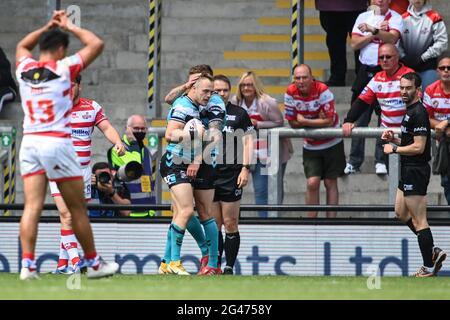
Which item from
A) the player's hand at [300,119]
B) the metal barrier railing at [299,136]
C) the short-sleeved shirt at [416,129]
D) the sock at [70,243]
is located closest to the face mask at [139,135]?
the metal barrier railing at [299,136]

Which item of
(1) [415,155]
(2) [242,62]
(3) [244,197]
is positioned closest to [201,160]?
(1) [415,155]

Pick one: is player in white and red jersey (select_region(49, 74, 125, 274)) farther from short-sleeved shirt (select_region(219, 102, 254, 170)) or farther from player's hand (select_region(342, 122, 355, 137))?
player's hand (select_region(342, 122, 355, 137))

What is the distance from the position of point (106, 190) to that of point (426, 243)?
3987mm

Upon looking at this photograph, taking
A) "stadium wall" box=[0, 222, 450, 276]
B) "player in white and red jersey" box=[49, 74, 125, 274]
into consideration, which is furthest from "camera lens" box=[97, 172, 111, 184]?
"player in white and red jersey" box=[49, 74, 125, 274]

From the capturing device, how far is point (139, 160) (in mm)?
16938

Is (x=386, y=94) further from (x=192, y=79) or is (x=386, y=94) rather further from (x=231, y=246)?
(x=192, y=79)

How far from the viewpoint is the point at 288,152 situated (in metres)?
16.8

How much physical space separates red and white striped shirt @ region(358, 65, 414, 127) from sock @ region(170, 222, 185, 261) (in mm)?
3393

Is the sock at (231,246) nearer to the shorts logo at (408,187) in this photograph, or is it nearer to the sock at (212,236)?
the sock at (212,236)

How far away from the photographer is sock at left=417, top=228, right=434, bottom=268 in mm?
14898

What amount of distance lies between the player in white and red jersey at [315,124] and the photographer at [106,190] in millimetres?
2173

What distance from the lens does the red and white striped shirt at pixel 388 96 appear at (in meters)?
16.5

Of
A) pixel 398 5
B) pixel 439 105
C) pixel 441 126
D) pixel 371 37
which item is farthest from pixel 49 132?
pixel 398 5

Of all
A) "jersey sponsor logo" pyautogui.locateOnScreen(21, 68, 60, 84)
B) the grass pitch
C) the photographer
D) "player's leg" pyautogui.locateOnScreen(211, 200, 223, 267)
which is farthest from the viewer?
the photographer
